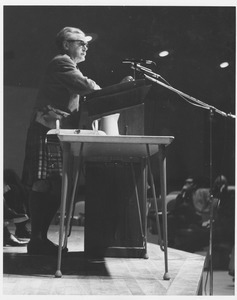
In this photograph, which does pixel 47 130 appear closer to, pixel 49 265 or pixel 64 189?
pixel 64 189

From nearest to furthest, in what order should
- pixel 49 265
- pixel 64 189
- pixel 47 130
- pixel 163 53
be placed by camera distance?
pixel 64 189
pixel 49 265
pixel 47 130
pixel 163 53

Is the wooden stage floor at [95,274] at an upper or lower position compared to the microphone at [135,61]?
lower

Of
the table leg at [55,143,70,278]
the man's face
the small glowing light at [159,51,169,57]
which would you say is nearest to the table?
the table leg at [55,143,70,278]

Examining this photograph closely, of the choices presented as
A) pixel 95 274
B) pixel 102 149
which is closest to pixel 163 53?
pixel 102 149

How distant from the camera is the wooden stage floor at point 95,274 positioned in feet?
6.27

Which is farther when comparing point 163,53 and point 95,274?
point 163,53

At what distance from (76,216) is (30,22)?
104cm

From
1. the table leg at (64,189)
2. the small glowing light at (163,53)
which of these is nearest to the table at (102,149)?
the table leg at (64,189)

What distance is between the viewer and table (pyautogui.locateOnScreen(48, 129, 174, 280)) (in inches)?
75.1

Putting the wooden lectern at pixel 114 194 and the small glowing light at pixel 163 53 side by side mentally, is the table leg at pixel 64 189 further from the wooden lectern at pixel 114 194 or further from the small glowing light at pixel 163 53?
the small glowing light at pixel 163 53

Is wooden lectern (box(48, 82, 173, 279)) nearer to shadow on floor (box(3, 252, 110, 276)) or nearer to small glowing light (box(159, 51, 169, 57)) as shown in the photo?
shadow on floor (box(3, 252, 110, 276))

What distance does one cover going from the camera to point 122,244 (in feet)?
7.25

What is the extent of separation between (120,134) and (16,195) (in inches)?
24.6

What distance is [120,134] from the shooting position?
2.16 meters
